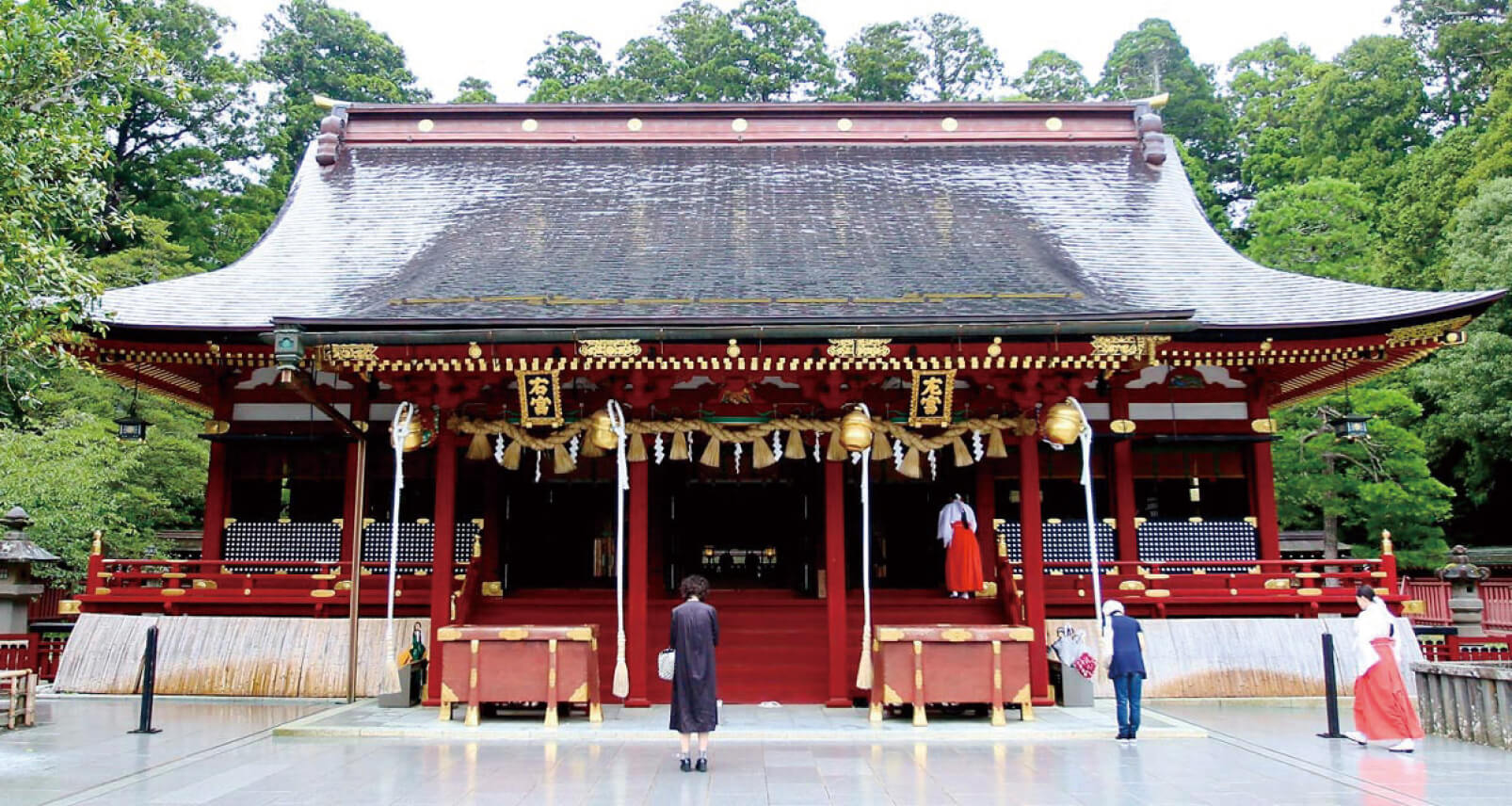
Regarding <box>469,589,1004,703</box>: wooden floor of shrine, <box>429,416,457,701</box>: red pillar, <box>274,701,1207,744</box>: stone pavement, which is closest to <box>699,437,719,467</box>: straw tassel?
<box>469,589,1004,703</box>: wooden floor of shrine

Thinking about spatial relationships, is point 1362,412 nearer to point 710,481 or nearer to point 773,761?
point 710,481

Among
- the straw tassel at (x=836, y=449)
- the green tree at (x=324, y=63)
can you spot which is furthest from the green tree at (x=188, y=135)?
the straw tassel at (x=836, y=449)

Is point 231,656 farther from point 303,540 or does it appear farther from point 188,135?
point 188,135

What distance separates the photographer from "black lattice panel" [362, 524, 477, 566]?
1346 cm

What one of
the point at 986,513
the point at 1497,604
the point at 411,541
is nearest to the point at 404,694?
the point at 411,541

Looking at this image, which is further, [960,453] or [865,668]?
[960,453]

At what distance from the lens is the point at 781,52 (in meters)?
41.6

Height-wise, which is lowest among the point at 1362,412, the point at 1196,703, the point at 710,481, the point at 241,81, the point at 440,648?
the point at 1196,703

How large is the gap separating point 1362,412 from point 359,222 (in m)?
20.5

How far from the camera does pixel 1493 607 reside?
17.8 metres

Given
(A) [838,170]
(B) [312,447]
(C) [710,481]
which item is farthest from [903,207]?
(B) [312,447]

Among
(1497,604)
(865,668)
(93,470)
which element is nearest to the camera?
(865,668)

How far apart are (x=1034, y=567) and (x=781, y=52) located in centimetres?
3514

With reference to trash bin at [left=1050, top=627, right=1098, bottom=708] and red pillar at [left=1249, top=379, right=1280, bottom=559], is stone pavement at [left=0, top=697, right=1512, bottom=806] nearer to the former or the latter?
trash bin at [left=1050, top=627, right=1098, bottom=708]
